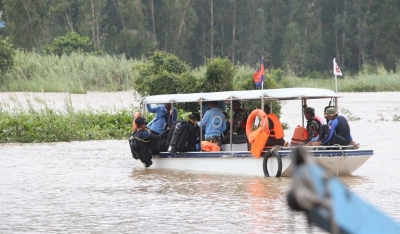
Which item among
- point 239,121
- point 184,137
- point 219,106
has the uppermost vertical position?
point 219,106

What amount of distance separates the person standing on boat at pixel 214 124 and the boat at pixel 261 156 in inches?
10.0

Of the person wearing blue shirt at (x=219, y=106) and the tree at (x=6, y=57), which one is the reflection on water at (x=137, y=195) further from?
the tree at (x=6, y=57)

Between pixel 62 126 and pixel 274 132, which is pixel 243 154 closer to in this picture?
pixel 274 132

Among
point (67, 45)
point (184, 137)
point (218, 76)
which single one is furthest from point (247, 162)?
point (67, 45)

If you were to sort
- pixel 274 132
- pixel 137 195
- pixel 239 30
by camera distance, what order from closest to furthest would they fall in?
pixel 137 195, pixel 274 132, pixel 239 30

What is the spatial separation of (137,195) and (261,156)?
2.37 meters

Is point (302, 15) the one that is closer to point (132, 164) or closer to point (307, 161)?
point (132, 164)

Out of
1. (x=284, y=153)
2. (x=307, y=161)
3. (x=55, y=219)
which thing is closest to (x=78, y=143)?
(x=284, y=153)

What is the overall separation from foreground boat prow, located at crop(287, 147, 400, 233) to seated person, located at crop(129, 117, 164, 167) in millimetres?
13372

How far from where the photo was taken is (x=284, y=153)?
49.1 ft

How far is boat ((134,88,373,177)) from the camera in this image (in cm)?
1490

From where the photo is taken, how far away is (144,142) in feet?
56.4

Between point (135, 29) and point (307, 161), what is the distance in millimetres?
60124

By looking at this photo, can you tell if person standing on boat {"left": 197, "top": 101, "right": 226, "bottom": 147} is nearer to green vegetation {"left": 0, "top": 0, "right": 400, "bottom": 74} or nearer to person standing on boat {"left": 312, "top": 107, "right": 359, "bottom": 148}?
person standing on boat {"left": 312, "top": 107, "right": 359, "bottom": 148}
